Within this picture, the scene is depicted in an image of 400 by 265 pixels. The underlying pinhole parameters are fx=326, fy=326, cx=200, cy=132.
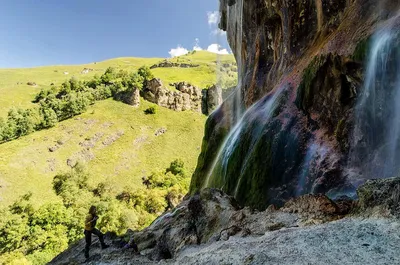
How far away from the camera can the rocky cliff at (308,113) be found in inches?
560

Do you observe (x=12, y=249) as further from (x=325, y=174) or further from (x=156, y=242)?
(x=325, y=174)

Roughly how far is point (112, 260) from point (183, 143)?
99.2 m

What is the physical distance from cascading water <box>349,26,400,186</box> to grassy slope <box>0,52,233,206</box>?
60587mm

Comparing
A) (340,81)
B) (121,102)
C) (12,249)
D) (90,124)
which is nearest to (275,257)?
(340,81)

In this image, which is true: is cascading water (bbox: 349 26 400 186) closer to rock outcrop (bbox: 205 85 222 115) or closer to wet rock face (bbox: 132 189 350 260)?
wet rock face (bbox: 132 189 350 260)

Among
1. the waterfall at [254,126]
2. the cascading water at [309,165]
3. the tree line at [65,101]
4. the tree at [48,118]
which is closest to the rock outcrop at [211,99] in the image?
the tree line at [65,101]

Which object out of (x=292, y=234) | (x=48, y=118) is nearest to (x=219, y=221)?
(x=292, y=234)

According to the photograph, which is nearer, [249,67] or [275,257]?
[275,257]

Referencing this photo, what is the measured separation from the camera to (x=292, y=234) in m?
8.53

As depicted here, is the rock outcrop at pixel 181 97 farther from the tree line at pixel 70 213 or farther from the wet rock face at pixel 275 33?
the wet rock face at pixel 275 33

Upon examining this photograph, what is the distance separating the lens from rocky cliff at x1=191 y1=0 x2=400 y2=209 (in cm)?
1423

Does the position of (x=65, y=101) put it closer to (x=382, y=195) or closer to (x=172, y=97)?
(x=172, y=97)

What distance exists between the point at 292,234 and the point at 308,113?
372 inches

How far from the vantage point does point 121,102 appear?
401 ft
